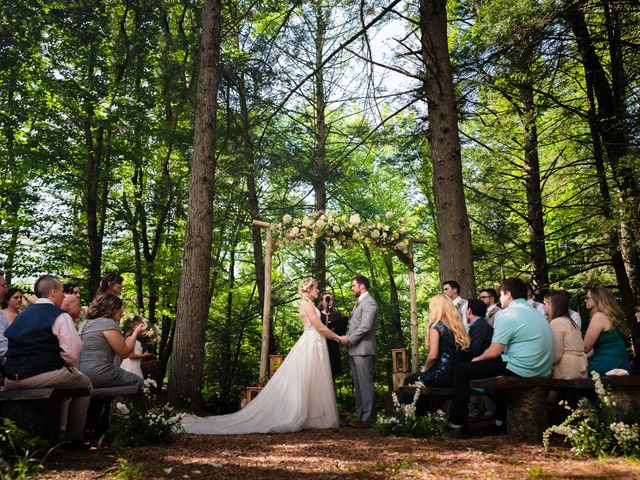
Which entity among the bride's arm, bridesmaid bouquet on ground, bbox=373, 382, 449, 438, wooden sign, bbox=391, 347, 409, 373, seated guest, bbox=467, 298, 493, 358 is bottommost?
bridesmaid bouquet on ground, bbox=373, 382, 449, 438

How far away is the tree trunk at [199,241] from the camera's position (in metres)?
8.45

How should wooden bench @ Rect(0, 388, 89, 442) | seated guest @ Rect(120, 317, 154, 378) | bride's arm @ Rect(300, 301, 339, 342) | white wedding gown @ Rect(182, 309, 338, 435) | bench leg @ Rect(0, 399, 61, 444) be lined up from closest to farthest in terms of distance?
1. wooden bench @ Rect(0, 388, 89, 442)
2. bench leg @ Rect(0, 399, 61, 444)
3. white wedding gown @ Rect(182, 309, 338, 435)
4. seated guest @ Rect(120, 317, 154, 378)
5. bride's arm @ Rect(300, 301, 339, 342)

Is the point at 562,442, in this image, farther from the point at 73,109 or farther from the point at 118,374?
the point at 73,109

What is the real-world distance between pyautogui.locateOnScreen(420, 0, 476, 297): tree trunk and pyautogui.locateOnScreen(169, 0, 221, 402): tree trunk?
11.3 ft

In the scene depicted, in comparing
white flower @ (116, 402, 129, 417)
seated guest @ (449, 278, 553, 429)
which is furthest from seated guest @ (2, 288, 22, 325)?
seated guest @ (449, 278, 553, 429)

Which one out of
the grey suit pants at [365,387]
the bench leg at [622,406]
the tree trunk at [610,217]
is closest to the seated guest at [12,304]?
the grey suit pants at [365,387]

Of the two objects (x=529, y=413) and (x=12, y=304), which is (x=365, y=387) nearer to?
(x=529, y=413)

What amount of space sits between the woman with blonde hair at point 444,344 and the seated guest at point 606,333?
1.27 m

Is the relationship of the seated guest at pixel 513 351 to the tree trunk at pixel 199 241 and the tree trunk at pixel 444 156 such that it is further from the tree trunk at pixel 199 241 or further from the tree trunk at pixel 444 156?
the tree trunk at pixel 199 241

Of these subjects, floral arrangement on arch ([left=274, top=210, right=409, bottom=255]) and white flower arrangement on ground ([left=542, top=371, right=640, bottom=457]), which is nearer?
white flower arrangement on ground ([left=542, top=371, right=640, bottom=457])

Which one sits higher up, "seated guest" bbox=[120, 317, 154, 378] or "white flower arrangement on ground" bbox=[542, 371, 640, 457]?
"seated guest" bbox=[120, 317, 154, 378]

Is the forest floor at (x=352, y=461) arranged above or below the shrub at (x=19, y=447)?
below

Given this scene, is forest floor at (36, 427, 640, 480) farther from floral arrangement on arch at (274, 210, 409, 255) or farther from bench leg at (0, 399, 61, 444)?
floral arrangement on arch at (274, 210, 409, 255)

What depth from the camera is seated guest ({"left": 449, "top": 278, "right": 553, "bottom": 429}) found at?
17.8 ft
